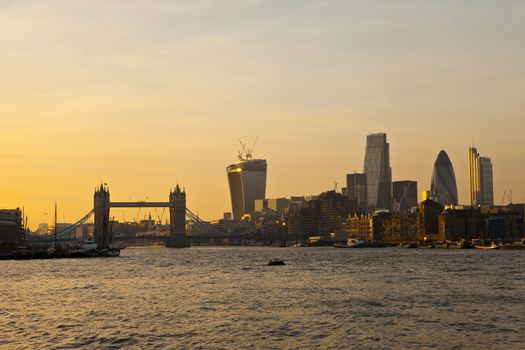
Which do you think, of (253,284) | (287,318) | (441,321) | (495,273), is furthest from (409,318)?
(495,273)

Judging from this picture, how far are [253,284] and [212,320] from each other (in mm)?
33145

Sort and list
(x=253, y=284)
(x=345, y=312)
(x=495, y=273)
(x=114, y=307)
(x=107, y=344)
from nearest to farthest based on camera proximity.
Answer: (x=107, y=344) < (x=345, y=312) < (x=114, y=307) < (x=253, y=284) < (x=495, y=273)

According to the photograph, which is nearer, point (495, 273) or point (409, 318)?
point (409, 318)

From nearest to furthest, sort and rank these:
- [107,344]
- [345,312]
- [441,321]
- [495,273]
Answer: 1. [107,344]
2. [441,321]
3. [345,312]
4. [495,273]

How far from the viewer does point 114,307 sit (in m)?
65.4

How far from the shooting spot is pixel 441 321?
177ft

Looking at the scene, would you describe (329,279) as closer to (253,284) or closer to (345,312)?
(253,284)

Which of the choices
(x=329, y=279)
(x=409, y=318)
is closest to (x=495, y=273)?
(x=329, y=279)

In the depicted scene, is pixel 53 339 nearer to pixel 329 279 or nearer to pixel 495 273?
pixel 329 279

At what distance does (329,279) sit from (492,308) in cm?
3683

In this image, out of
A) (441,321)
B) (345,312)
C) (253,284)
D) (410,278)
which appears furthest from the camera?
(410,278)

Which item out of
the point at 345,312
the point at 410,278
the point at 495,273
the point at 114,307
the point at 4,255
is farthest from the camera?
the point at 4,255

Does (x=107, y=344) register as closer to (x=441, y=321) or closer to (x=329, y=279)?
(x=441, y=321)

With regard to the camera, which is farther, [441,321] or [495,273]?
[495,273]
